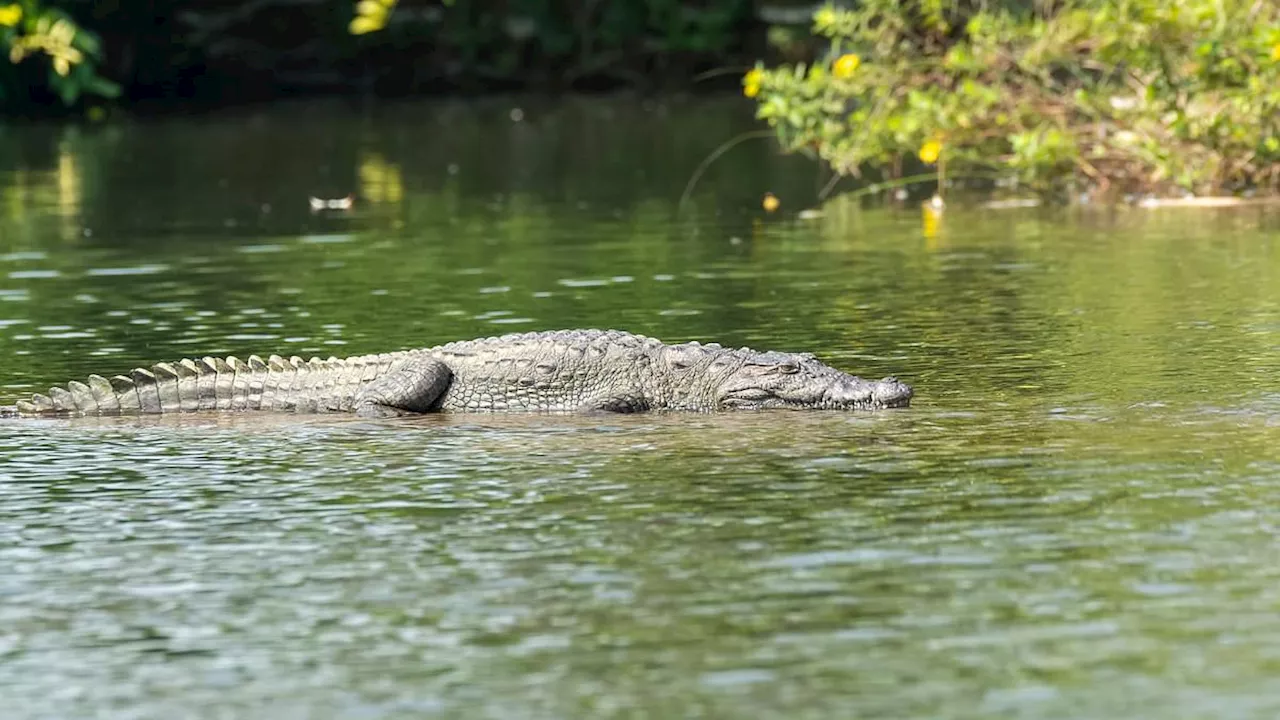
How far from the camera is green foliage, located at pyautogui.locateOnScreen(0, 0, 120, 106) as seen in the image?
1077 inches

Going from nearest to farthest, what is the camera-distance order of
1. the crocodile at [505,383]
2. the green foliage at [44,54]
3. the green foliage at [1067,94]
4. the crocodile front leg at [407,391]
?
the crocodile at [505,383], the crocodile front leg at [407,391], the green foliage at [1067,94], the green foliage at [44,54]

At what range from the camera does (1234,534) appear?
8828mm

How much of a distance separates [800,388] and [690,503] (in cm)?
240

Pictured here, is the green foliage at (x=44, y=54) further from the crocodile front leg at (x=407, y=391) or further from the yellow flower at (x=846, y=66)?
the crocodile front leg at (x=407, y=391)

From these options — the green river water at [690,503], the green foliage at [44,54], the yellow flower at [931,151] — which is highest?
the green foliage at [44,54]

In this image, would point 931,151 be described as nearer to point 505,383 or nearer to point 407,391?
point 505,383

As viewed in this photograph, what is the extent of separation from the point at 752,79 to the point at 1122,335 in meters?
7.80

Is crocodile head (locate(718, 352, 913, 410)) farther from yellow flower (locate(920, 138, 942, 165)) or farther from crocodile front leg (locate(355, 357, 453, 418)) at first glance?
yellow flower (locate(920, 138, 942, 165))

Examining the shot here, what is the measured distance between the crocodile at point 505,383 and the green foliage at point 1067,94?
884cm

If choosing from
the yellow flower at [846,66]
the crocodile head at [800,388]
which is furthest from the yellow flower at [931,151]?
the crocodile head at [800,388]

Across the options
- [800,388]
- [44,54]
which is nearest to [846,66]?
[800,388]

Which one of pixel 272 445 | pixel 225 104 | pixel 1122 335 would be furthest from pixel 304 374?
pixel 225 104

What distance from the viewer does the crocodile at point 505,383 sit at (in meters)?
12.2

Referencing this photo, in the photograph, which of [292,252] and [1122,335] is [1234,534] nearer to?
[1122,335]
